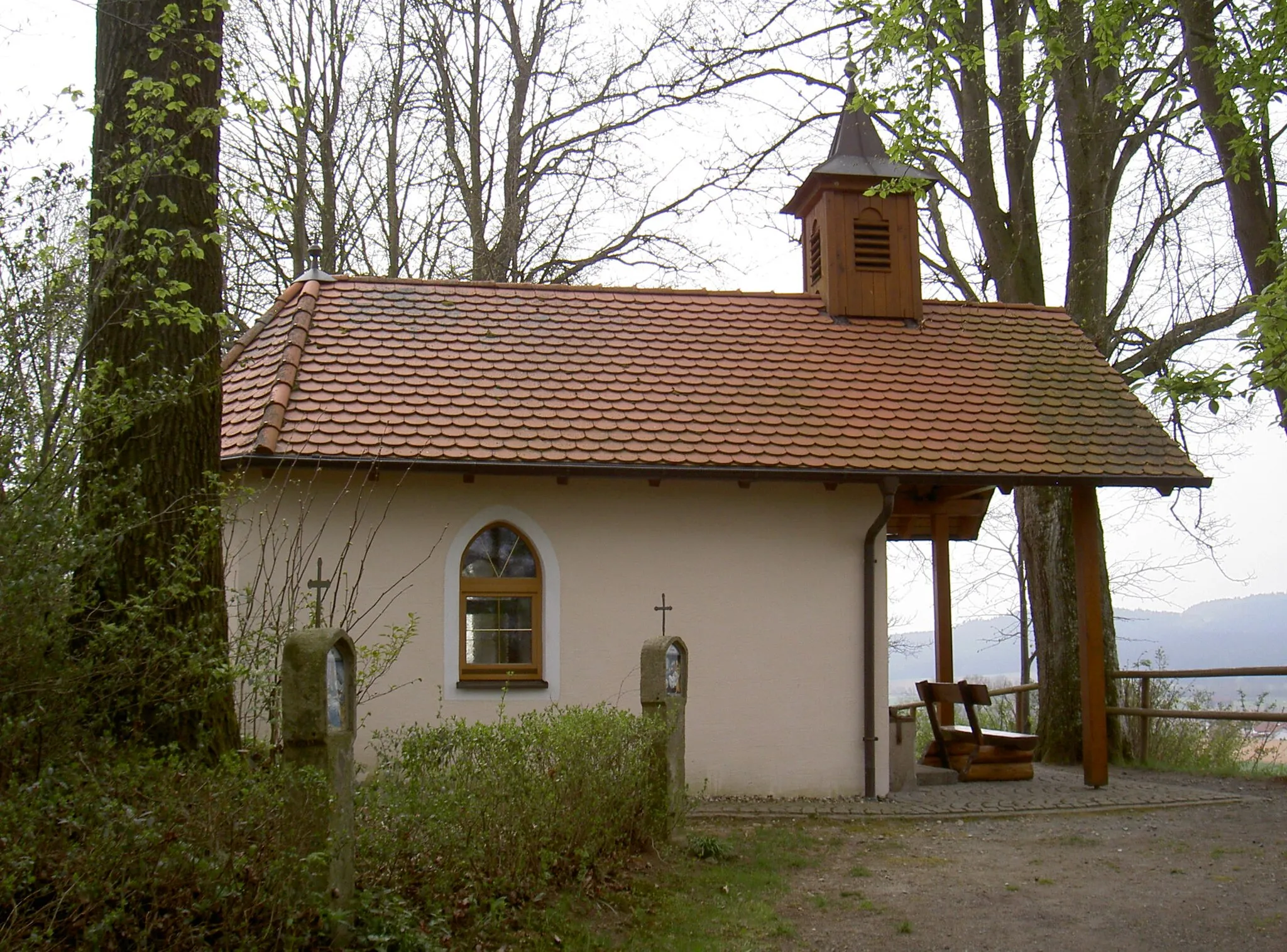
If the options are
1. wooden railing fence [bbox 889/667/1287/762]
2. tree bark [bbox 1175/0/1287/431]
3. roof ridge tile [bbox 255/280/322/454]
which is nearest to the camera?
tree bark [bbox 1175/0/1287/431]

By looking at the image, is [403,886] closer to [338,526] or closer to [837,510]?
[338,526]

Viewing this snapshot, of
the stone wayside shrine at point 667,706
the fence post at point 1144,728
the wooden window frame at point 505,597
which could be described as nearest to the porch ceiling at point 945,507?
the fence post at point 1144,728

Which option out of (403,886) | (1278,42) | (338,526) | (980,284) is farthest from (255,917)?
(980,284)

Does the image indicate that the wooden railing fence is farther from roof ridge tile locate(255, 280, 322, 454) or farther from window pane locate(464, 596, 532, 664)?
roof ridge tile locate(255, 280, 322, 454)

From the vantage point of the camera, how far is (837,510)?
1108 cm

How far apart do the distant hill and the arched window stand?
3.82 metres

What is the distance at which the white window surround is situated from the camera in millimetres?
10266

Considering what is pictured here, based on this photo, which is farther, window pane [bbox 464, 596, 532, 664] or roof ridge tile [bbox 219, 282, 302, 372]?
roof ridge tile [bbox 219, 282, 302, 372]

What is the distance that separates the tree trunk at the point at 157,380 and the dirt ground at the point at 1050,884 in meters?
3.42

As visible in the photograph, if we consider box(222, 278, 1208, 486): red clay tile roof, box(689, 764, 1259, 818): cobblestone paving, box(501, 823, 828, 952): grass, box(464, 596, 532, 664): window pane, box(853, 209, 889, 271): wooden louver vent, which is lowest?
box(689, 764, 1259, 818): cobblestone paving

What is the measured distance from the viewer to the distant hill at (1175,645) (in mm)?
14422

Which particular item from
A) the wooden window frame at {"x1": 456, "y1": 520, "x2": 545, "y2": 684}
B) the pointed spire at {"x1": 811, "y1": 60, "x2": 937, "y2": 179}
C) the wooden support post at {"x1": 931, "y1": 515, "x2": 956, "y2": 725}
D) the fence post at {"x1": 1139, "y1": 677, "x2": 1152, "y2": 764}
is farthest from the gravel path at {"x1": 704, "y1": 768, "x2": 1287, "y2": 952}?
the pointed spire at {"x1": 811, "y1": 60, "x2": 937, "y2": 179}

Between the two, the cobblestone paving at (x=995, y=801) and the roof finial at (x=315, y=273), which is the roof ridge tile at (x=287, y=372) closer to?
the roof finial at (x=315, y=273)

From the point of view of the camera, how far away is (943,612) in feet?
45.8
